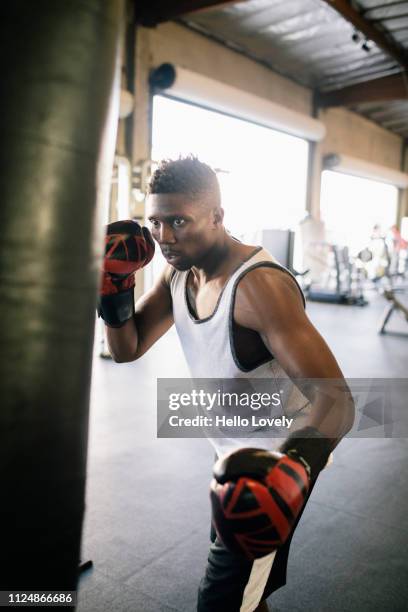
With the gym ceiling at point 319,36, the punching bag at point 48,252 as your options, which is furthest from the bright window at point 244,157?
the punching bag at point 48,252

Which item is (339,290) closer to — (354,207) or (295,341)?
(354,207)

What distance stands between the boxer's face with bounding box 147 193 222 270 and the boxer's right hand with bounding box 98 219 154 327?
14 centimetres

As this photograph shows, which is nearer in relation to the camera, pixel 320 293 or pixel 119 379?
pixel 119 379

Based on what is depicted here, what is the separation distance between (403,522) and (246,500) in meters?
1.61

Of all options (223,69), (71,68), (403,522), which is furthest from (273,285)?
(223,69)

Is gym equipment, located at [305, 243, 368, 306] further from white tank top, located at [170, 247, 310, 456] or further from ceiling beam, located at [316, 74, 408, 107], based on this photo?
white tank top, located at [170, 247, 310, 456]

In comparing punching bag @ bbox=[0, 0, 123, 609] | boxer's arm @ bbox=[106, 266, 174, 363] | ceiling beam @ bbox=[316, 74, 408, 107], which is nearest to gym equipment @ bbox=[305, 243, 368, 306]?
ceiling beam @ bbox=[316, 74, 408, 107]

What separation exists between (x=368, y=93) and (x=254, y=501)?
30.2ft

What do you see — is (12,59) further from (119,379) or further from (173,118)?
(173,118)

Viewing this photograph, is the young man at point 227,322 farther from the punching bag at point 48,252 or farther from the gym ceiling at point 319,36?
the gym ceiling at point 319,36

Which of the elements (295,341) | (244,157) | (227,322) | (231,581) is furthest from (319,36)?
(231,581)

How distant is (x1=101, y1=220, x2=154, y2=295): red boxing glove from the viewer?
56.8 inches

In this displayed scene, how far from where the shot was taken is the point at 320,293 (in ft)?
29.2

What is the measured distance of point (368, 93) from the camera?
880 centimetres
